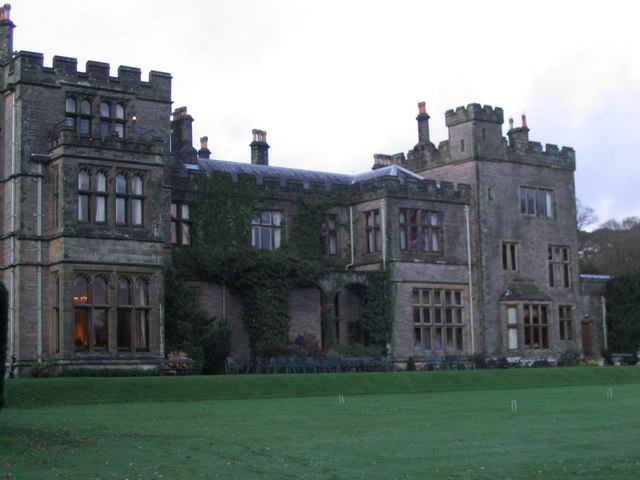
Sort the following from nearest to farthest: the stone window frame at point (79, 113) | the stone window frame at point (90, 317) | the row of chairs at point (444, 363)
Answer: the stone window frame at point (90, 317), the stone window frame at point (79, 113), the row of chairs at point (444, 363)

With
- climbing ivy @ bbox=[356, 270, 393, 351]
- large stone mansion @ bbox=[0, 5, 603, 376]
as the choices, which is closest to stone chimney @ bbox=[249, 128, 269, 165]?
large stone mansion @ bbox=[0, 5, 603, 376]

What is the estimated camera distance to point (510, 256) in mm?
44344

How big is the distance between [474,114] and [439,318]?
877 centimetres

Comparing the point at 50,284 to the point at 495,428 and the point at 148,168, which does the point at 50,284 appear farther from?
the point at 495,428

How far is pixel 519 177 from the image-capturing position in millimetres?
45000

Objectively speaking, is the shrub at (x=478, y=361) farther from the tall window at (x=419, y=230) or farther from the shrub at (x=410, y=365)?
the tall window at (x=419, y=230)

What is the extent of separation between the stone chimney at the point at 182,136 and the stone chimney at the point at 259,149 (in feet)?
15.2

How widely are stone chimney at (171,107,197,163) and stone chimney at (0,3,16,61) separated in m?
8.27

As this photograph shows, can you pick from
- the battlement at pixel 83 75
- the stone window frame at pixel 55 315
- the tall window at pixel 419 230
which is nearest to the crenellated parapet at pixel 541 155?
the tall window at pixel 419 230

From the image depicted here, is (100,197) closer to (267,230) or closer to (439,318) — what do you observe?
(267,230)

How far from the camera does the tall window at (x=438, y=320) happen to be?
4128cm

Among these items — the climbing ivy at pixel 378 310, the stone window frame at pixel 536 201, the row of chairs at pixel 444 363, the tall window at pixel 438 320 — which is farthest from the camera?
the stone window frame at pixel 536 201

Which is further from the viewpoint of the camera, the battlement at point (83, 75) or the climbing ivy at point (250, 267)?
the climbing ivy at point (250, 267)

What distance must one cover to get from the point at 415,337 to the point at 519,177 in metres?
8.97
